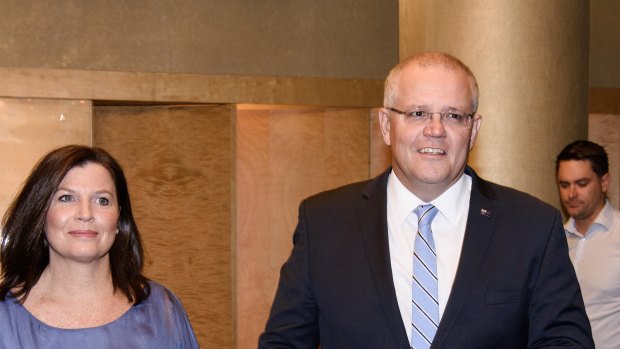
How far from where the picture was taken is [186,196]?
7.38m

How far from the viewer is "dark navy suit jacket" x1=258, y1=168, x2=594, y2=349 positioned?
2559mm

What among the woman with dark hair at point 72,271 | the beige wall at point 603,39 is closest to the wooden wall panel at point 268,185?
the beige wall at point 603,39

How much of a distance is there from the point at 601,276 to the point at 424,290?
241 cm

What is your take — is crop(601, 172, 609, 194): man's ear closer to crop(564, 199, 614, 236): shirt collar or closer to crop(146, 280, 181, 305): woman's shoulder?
crop(564, 199, 614, 236): shirt collar

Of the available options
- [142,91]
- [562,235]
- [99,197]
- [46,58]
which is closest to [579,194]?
[562,235]

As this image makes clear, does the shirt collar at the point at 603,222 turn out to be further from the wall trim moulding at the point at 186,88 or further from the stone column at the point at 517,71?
the wall trim moulding at the point at 186,88

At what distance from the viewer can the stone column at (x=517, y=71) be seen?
4613mm

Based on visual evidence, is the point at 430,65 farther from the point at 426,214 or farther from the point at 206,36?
the point at 206,36

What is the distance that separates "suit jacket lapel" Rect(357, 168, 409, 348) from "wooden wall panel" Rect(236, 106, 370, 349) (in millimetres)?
4963

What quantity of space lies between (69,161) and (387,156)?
15.4 feet

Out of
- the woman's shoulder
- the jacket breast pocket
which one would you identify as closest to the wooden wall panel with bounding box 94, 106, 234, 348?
the woman's shoulder

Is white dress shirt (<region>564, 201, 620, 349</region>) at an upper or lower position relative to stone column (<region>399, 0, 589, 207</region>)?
lower

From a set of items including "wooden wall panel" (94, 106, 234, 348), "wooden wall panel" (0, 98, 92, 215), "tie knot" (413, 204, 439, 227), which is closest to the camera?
"tie knot" (413, 204, 439, 227)

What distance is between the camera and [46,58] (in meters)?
6.65
